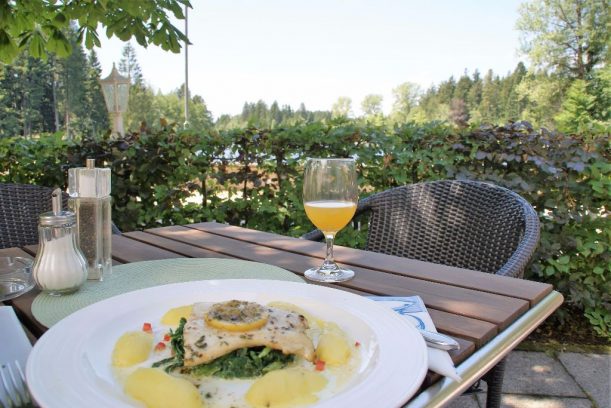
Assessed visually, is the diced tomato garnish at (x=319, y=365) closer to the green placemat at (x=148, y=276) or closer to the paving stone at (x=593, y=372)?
the green placemat at (x=148, y=276)

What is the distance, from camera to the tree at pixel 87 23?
2800 mm

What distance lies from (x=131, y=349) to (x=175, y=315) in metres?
0.13

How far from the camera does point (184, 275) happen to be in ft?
3.43

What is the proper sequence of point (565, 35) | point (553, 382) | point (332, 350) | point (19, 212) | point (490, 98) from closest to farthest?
point (332, 350) → point (19, 212) → point (553, 382) → point (565, 35) → point (490, 98)

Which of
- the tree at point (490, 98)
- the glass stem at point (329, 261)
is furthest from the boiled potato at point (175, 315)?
the tree at point (490, 98)

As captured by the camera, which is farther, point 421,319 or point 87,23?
point 87,23

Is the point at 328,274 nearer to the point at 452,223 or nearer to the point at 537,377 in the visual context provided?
the point at 452,223

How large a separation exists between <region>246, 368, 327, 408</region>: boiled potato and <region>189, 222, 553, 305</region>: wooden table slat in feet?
1.95

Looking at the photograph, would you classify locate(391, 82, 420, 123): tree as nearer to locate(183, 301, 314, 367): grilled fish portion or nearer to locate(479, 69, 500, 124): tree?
locate(479, 69, 500, 124): tree

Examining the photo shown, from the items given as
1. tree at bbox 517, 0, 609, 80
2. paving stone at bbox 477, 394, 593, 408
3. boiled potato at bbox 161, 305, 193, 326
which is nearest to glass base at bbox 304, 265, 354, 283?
boiled potato at bbox 161, 305, 193, 326

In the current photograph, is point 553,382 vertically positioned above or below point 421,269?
below

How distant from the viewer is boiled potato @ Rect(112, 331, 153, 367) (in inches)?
23.8

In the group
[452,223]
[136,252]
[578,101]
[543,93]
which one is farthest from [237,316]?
[543,93]

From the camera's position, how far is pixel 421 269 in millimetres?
1162
